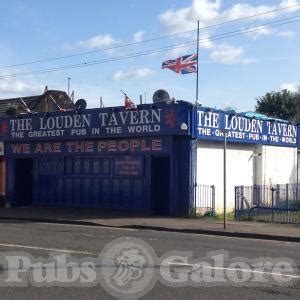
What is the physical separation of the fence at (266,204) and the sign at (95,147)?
3.66m

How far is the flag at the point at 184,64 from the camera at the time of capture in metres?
26.2

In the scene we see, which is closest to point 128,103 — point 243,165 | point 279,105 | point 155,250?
point 243,165

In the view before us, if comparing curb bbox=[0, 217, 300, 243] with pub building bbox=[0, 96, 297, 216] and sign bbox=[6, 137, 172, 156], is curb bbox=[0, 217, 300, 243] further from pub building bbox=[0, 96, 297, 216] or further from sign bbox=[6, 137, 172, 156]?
sign bbox=[6, 137, 172, 156]

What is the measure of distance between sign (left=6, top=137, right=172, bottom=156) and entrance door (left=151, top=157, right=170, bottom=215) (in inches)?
23.9

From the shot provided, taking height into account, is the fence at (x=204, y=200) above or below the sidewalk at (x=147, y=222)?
above

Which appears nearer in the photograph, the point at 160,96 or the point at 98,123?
the point at 160,96

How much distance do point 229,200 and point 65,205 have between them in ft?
24.4

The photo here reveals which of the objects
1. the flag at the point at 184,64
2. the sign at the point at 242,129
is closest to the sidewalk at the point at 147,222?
the sign at the point at 242,129

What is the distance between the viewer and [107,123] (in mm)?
25188

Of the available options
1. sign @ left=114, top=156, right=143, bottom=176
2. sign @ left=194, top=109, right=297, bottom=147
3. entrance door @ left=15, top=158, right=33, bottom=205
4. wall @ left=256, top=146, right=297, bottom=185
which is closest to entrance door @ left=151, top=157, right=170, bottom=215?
sign @ left=114, top=156, right=143, bottom=176

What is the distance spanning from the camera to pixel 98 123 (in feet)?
83.7

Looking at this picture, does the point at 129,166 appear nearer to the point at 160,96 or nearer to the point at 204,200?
the point at 160,96

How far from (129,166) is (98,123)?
2.37m

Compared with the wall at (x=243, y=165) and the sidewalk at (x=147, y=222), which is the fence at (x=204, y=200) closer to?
the wall at (x=243, y=165)
